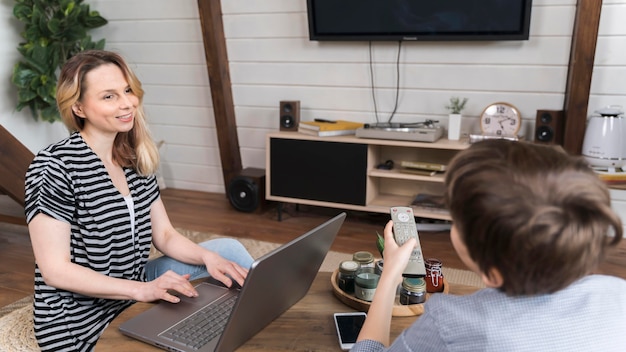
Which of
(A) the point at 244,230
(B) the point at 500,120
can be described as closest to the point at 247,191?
(A) the point at 244,230

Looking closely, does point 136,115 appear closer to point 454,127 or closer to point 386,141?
point 386,141

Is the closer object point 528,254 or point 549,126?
point 528,254

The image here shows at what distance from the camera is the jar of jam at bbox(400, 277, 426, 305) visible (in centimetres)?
135

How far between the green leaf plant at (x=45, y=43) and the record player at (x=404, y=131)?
2.09 metres

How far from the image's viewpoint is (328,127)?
3373mm

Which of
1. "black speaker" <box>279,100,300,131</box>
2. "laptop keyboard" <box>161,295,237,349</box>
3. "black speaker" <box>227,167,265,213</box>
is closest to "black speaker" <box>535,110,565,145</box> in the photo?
Answer: "black speaker" <box>279,100,300,131</box>

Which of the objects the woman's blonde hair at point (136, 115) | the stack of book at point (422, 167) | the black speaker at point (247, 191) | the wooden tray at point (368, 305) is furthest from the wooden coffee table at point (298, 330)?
the black speaker at point (247, 191)

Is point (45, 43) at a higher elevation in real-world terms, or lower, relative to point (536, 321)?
higher

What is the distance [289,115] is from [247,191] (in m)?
0.58

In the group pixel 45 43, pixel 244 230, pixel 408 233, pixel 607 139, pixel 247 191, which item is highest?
pixel 45 43

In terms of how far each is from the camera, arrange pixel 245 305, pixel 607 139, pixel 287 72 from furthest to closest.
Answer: pixel 287 72 → pixel 607 139 → pixel 245 305

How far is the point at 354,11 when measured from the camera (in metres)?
3.35

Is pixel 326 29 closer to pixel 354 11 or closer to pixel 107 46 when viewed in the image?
pixel 354 11

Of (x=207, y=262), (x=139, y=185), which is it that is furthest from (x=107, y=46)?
(x=207, y=262)
